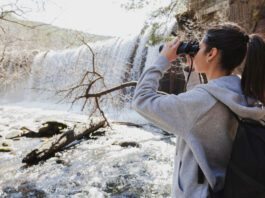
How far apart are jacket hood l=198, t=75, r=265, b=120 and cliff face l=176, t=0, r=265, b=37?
5.01 meters

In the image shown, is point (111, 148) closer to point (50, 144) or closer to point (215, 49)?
point (50, 144)

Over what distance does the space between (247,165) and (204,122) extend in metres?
0.21

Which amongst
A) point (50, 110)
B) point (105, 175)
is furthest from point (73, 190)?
point (50, 110)

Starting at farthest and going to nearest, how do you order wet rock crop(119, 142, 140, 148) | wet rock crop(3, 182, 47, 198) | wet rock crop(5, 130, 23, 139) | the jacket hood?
wet rock crop(5, 130, 23, 139)
wet rock crop(119, 142, 140, 148)
wet rock crop(3, 182, 47, 198)
the jacket hood

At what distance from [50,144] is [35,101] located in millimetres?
12963

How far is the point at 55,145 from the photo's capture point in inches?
313

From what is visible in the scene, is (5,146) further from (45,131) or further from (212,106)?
(212,106)

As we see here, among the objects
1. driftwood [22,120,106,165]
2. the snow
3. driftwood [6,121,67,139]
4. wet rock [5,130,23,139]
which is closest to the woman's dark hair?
the snow

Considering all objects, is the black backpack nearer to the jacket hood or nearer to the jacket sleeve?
the jacket hood

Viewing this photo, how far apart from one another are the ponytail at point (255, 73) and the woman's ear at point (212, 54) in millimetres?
113

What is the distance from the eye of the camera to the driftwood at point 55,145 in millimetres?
7359

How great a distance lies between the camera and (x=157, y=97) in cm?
134

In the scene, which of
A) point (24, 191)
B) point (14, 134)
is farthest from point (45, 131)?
point (24, 191)

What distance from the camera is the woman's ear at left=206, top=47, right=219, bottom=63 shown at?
1.34 metres
